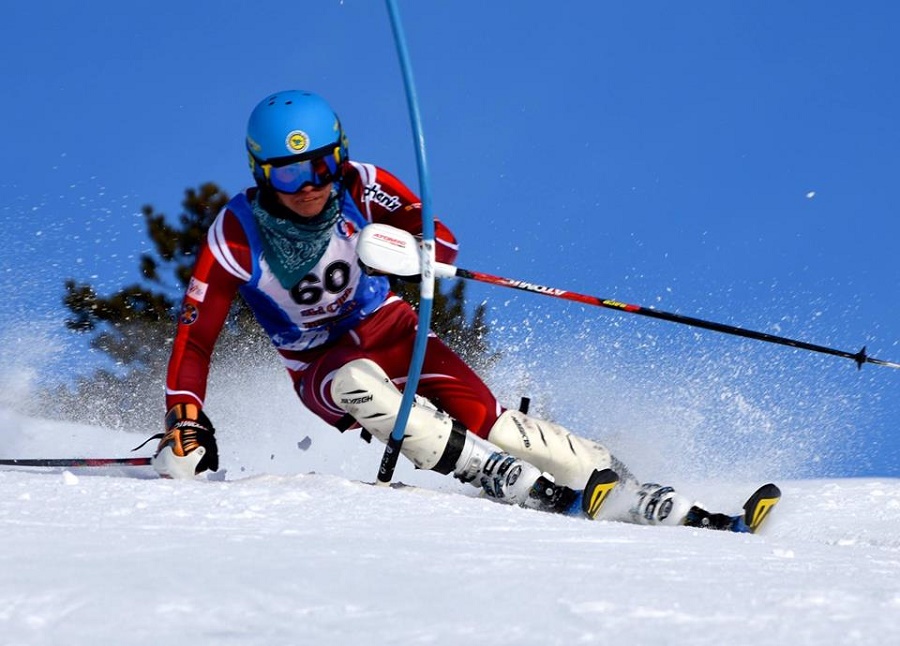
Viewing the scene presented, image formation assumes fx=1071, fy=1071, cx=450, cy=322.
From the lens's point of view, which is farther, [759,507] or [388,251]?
[759,507]

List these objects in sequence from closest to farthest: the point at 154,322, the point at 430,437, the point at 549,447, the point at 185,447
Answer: the point at 185,447, the point at 430,437, the point at 549,447, the point at 154,322

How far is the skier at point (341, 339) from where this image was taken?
415 cm

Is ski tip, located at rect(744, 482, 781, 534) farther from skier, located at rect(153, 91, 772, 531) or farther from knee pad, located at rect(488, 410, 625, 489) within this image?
knee pad, located at rect(488, 410, 625, 489)

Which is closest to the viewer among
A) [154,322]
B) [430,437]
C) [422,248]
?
[422,248]

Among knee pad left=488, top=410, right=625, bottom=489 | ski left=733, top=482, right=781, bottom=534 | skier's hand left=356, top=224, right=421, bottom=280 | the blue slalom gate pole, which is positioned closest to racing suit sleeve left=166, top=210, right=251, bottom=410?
skier's hand left=356, top=224, right=421, bottom=280

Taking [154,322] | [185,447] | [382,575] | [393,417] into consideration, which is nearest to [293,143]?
[393,417]

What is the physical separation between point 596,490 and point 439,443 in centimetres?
63

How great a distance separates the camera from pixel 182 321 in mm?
4355

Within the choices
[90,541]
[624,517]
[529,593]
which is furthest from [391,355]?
[529,593]

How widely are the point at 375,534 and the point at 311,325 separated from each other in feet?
6.76

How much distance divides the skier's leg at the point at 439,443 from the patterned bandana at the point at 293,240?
1.54 ft

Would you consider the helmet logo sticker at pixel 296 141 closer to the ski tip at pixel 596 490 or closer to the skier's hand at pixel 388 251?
the skier's hand at pixel 388 251

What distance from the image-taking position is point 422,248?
155 inches

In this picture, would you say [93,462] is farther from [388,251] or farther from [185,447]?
[388,251]
